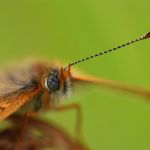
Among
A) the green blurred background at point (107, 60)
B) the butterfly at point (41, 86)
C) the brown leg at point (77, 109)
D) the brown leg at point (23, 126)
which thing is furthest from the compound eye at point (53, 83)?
the green blurred background at point (107, 60)

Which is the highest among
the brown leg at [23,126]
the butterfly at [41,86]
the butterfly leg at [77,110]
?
the butterfly at [41,86]

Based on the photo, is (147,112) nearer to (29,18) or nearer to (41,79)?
(41,79)

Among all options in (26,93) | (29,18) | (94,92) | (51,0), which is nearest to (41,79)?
(26,93)

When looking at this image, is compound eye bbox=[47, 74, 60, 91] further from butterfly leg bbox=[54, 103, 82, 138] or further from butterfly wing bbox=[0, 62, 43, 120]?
butterfly leg bbox=[54, 103, 82, 138]

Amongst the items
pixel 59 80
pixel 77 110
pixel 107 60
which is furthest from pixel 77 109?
pixel 107 60

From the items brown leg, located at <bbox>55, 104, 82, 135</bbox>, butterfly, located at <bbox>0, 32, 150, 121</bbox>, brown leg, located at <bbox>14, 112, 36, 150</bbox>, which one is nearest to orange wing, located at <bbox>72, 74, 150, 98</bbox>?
butterfly, located at <bbox>0, 32, 150, 121</bbox>

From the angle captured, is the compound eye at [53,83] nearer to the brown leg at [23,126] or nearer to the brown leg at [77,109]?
the brown leg at [23,126]

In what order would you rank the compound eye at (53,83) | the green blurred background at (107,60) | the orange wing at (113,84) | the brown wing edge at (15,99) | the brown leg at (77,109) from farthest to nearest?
the green blurred background at (107,60) → the brown leg at (77,109) → the orange wing at (113,84) → the compound eye at (53,83) → the brown wing edge at (15,99)

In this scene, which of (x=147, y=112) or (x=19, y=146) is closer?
(x=19, y=146)
